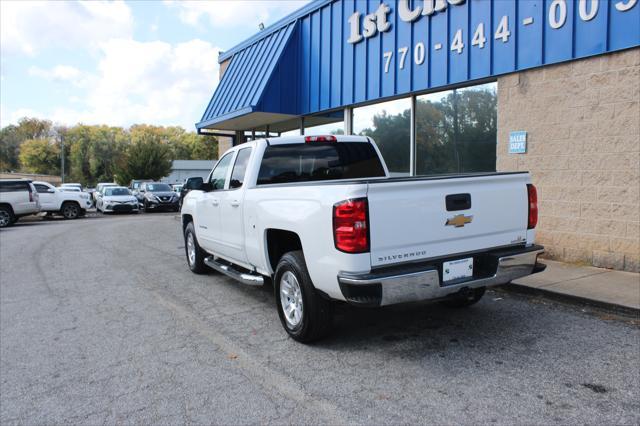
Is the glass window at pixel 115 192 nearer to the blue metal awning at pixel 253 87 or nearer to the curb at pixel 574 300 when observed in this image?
the blue metal awning at pixel 253 87

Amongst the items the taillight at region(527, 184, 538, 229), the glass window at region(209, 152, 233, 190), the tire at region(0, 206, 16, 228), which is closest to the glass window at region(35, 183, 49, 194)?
the tire at region(0, 206, 16, 228)

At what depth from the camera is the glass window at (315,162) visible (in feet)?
19.0

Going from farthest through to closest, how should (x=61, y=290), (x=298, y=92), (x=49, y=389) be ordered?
(x=298, y=92)
(x=61, y=290)
(x=49, y=389)

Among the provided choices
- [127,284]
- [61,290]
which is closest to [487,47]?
[127,284]

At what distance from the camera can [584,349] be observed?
14.2ft

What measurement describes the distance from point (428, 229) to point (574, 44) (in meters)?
5.25

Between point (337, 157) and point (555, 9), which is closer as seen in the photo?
point (337, 157)

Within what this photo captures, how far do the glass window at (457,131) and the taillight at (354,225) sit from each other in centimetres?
604

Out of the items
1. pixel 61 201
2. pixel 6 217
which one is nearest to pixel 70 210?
pixel 61 201

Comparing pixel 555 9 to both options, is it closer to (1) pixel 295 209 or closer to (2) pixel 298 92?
(1) pixel 295 209

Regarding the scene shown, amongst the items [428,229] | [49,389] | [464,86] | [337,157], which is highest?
[464,86]

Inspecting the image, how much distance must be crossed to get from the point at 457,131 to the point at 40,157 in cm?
10104

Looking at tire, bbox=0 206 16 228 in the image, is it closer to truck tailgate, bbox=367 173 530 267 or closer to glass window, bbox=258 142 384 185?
glass window, bbox=258 142 384 185

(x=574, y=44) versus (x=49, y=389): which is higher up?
(x=574, y=44)
